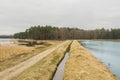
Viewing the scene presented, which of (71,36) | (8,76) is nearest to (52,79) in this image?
(8,76)

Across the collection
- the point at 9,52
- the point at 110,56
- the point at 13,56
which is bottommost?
the point at 110,56

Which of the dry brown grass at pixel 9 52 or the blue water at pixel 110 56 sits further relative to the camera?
the dry brown grass at pixel 9 52

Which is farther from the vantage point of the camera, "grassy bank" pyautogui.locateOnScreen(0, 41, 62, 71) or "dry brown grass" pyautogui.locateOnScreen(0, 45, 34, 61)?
"dry brown grass" pyautogui.locateOnScreen(0, 45, 34, 61)

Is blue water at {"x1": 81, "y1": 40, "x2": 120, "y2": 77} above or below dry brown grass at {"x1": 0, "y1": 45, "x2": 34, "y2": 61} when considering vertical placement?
below

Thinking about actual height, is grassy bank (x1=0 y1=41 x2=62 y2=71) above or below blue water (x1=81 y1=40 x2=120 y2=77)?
above

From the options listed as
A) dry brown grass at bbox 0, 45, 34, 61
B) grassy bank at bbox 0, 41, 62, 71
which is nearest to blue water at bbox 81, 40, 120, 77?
grassy bank at bbox 0, 41, 62, 71

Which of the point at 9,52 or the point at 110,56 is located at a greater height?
the point at 9,52

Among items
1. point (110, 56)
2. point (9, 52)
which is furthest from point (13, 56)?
point (110, 56)

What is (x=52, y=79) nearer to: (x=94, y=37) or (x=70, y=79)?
(x=70, y=79)

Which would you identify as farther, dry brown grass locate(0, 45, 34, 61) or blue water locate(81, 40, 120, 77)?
dry brown grass locate(0, 45, 34, 61)

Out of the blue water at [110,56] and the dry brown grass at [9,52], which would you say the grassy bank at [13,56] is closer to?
the dry brown grass at [9,52]

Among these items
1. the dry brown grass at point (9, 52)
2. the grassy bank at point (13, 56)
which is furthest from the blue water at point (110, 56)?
the dry brown grass at point (9, 52)

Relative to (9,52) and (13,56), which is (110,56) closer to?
(13,56)

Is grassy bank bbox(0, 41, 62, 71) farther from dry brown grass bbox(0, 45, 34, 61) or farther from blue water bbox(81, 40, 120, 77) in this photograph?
blue water bbox(81, 40, 120, 77)
